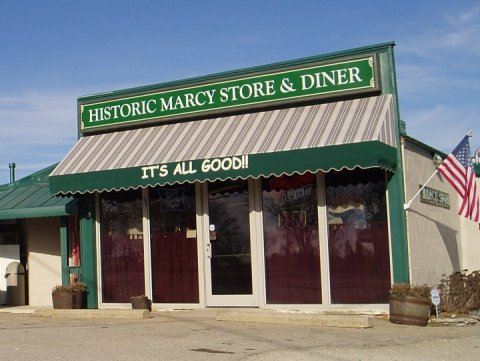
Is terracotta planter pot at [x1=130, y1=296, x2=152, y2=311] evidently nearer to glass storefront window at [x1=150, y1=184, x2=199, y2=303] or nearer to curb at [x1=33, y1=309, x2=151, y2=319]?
glass storefront window at [x1=150, y1=184, x2=199, y2=303]

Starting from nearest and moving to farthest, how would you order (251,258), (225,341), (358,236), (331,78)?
(225,341), (358,236), (331,78), (251,258)

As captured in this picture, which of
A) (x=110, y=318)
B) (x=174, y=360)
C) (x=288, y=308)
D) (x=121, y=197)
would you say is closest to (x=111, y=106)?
(x=121, y=197)

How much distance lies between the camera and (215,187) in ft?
49.6

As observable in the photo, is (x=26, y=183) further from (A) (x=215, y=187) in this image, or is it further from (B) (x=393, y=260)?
(B) (x=393, y=260)

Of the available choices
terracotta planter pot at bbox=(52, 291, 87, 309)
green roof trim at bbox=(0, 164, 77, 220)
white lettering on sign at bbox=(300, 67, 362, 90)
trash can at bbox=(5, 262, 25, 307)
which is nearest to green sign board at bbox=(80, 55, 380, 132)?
white lettering on sign at bbox=(300, 67, 362, 90)

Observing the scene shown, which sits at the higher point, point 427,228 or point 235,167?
point 235,167

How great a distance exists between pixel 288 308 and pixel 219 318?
60.2 inches

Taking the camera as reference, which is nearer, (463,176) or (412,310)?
(412,310)

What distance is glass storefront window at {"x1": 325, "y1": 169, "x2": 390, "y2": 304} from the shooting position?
44.4 ft

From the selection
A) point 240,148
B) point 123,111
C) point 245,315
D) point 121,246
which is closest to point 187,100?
point 123,111

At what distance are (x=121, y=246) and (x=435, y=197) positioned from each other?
6.81 meters

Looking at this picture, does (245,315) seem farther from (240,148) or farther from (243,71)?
(243,71)

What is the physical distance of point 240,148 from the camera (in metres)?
13.8

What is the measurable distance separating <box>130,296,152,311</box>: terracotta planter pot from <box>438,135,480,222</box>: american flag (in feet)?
21.2
